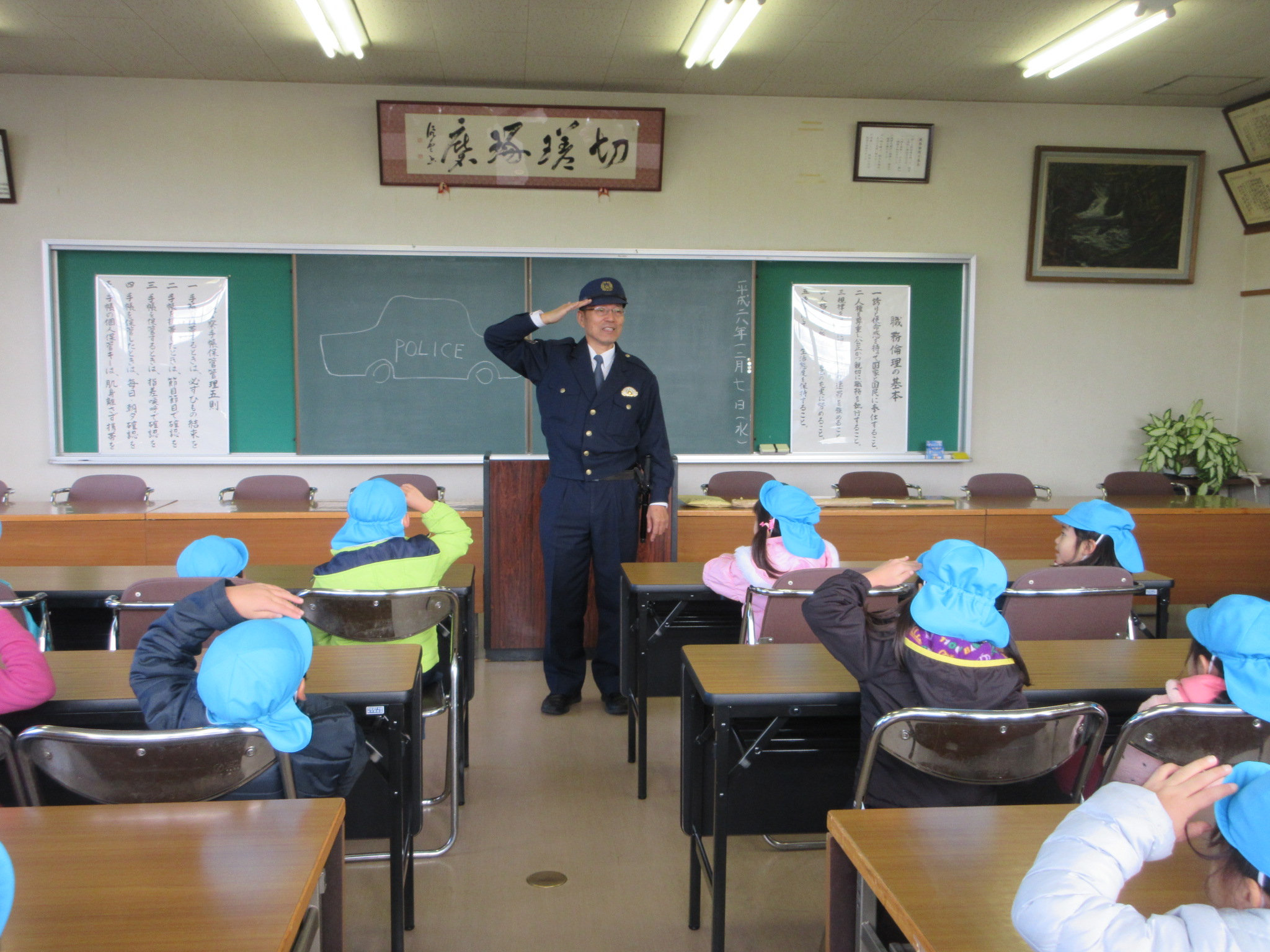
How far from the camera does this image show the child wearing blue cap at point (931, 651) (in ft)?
4.76

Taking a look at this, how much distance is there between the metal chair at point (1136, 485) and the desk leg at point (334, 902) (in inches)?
184

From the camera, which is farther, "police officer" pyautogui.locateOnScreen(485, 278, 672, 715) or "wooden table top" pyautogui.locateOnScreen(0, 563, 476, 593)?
"police officer" pyautogui.locateOnScreen(485, 278, 672, 715)

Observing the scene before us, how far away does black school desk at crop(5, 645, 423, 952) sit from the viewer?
5.24 feet

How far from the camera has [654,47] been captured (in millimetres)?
4352

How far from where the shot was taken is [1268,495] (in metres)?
5.27

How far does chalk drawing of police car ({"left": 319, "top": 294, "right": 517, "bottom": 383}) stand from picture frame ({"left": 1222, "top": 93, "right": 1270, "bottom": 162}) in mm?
4426

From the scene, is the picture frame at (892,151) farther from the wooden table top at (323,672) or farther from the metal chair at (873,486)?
the wooden table top at (323,672)

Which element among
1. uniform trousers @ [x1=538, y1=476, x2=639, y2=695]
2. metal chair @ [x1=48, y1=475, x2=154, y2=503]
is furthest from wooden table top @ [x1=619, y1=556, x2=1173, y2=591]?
metal chair @ [x1=48, y1=475, x2=154, y2=503]

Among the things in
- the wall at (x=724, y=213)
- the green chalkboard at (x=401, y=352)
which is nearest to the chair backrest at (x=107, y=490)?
the wall at (x=724, y=213)

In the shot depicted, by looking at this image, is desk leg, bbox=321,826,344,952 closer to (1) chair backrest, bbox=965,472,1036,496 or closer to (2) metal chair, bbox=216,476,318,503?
(2) metal chair, bbox=216,476,318,503

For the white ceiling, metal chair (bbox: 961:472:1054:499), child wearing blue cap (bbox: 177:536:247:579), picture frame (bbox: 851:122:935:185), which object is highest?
the white ceiling

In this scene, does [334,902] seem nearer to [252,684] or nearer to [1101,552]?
[252,684]

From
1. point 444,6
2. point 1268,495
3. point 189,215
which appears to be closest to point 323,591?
point 444,6

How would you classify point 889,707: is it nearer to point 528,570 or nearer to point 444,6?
point 528,570
